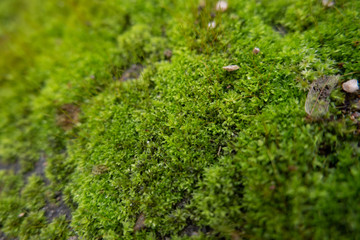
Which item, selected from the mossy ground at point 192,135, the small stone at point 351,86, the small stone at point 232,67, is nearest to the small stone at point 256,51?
the mossy ground at point 192,135

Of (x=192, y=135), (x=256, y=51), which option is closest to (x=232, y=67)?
(x=256, y=51)

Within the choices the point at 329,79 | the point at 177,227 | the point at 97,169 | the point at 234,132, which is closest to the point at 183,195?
the point at 177,227

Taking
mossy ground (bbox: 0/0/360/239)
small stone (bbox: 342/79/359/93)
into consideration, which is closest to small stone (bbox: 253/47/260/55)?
mossy ground (bbox: 0/0/360/239)

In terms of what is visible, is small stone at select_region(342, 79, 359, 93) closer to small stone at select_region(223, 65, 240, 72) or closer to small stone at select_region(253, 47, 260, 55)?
small stone at select_region(253, 47, 260, 55)

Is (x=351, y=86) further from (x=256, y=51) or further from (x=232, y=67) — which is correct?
(x=232, y=67)

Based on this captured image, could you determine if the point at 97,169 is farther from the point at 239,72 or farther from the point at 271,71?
the point at 271,71

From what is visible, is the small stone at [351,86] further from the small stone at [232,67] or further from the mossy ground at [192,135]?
the small stone at [232,67]

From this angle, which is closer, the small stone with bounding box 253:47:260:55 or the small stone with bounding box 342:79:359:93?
the small stone with bounding box 342:79:359:93
